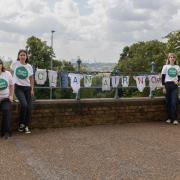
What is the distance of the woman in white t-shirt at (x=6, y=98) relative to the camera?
→ 8055mm

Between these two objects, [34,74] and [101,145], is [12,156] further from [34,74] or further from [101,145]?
[34,74]

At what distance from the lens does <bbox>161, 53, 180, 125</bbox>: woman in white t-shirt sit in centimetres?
1008

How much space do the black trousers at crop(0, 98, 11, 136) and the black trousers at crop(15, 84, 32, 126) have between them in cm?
35

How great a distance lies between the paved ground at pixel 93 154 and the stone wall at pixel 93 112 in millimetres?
344

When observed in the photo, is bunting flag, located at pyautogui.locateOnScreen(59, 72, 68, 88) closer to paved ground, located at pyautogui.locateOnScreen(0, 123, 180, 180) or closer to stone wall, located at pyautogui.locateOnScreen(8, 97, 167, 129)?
stone wall, located at pyautogui.locateOnScreen(8, 97, 167, 129)

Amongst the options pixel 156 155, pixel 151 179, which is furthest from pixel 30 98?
pixel 151 179

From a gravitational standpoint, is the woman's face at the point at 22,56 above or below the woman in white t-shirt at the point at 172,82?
above

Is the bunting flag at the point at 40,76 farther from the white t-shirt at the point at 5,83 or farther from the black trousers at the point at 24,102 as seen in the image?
the white t-shirt at the point at 5,83

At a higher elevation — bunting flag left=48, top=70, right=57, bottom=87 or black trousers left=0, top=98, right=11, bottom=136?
bunting flag left=48, top=70, right=57, bottom=87

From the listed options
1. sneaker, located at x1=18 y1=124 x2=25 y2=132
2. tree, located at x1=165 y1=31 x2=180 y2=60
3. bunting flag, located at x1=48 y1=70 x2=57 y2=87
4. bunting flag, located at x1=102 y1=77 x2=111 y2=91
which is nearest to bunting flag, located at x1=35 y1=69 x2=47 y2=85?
bunting flag, located at x1=48 y1=70 x2=57 y2=87

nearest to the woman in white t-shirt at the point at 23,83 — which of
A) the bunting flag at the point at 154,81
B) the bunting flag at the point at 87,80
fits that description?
the bunting flag at the point at 87,80

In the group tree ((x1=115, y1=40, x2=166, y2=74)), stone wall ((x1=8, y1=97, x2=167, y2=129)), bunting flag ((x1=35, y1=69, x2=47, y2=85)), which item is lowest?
stone wall ((x1=8, y1=97, x2=167, y2=129))

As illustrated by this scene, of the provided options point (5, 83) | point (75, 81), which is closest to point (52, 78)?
point (75, 81)

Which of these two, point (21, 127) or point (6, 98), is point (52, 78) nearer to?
point (21, 127)
